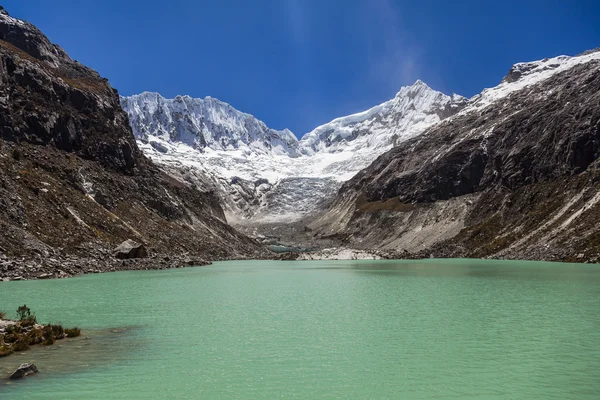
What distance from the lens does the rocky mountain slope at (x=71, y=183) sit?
6756 centimetres

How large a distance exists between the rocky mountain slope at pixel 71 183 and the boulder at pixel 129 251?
250cm

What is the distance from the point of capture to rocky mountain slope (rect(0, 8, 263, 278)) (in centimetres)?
6756

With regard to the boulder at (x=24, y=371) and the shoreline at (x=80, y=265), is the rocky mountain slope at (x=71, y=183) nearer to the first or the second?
the shoreline at (x=80, y=265)

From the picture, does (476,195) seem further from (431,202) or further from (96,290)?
(96,290)

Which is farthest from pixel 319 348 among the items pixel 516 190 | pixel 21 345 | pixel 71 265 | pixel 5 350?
pixel 516 190

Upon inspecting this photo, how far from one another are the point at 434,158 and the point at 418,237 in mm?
52705

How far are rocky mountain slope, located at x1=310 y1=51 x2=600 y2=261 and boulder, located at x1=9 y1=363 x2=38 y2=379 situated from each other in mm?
92105

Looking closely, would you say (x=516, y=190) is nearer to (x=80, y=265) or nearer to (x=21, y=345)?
(x=80, y=265)

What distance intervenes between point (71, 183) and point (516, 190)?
12475cm

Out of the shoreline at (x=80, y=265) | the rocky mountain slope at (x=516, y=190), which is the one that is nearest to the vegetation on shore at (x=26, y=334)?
the shoreline at (x=80, y=265)

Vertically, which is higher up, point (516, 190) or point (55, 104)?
point (55, 104)

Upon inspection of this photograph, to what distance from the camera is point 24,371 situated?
1730cm

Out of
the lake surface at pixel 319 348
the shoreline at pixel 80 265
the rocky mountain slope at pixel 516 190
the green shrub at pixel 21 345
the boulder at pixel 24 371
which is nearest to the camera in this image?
the lake surface at pixel 319 348

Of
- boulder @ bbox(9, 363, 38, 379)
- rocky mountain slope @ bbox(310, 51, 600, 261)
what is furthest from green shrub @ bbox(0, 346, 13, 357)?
rocky mountain slope @ bbox(310, 51, 600, 261)
